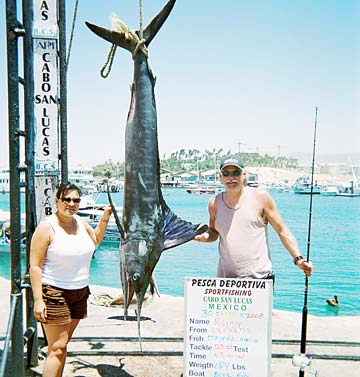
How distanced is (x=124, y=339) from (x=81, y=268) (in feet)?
4.63

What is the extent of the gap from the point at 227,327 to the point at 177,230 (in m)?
0.59

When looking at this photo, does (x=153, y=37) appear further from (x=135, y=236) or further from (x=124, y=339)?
(x=124, y=339)

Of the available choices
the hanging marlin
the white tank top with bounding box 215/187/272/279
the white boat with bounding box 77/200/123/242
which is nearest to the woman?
the hanging marlin

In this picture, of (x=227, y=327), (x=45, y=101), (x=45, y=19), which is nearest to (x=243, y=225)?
(x=227, y=327)

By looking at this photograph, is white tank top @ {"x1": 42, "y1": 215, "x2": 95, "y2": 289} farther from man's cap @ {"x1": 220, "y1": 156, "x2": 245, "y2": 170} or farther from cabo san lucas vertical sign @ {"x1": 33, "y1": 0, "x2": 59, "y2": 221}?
cabo san lucas vertical sign @ {"x1": 33, "y1": 0, "x2": 59, "y2": 221}

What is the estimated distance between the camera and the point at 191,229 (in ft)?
8.63

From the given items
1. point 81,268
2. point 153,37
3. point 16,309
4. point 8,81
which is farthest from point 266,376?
point 8,81

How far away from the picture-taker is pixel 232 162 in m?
2.57

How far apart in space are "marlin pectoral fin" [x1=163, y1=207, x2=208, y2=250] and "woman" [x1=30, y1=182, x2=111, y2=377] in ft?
1.37

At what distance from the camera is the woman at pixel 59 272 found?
2414 millimetres

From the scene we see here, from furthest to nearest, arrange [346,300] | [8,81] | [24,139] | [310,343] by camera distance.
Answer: [346,300], [310,343], [24,139], [8,81]

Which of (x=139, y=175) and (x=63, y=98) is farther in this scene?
(x=63, y=98)

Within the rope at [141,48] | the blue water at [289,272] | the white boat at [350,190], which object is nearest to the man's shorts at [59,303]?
the rope at [141,48]

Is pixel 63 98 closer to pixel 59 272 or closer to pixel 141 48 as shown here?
pixel 141 48
